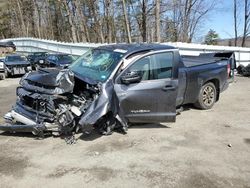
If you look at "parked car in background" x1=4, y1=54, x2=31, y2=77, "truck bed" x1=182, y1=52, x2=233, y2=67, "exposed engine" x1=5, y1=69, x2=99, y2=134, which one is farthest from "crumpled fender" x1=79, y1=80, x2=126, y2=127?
"parked car in background" x1=4, y1=54, x2=31, y2=77

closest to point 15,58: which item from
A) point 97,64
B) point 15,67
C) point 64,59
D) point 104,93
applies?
point 15,67

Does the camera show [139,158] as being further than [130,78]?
No

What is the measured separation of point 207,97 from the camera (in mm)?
8242

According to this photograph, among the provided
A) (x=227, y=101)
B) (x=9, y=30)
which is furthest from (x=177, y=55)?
(x=9, y=30)

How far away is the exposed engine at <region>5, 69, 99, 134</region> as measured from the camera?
5.73 m

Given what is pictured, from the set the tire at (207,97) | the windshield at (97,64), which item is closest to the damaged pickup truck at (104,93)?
the windshield at (97,64)

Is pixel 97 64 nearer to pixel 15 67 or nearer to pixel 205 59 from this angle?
pixel 205 59

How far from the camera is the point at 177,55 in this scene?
6945mm

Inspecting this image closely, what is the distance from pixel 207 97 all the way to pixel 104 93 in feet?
11.6

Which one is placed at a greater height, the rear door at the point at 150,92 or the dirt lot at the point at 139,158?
the rear door at the point at 150,92

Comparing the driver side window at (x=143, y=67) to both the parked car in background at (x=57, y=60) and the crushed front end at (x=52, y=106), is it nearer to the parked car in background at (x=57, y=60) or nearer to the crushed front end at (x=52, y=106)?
the crushed front end at (x=52, y=106)

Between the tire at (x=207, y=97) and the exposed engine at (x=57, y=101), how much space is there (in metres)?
3.29

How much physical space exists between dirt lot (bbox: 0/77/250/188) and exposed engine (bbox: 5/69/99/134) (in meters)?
0.36

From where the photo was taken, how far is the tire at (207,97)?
8.02 m
